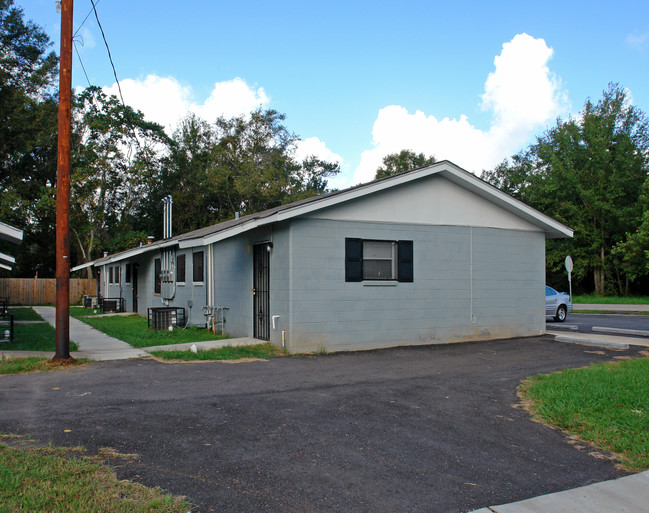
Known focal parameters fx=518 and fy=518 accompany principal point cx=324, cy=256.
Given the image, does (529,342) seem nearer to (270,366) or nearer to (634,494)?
(270,366)

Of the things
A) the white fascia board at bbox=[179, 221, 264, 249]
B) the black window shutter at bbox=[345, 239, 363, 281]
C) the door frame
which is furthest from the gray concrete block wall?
the door frame

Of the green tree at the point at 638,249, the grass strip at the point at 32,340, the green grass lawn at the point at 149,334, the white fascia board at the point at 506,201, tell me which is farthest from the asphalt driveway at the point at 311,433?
the green tree at the point at 638,249

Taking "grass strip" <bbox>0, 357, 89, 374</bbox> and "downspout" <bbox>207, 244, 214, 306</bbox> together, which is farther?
"downspout" <bbox>207, 244, 214, 306</bbox>

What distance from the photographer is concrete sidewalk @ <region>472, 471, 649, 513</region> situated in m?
3.71

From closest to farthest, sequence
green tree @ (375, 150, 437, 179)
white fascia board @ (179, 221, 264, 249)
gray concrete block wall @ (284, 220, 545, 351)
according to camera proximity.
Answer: gray concrete block wall @ (284, 220, 545, 351), white fascia board @ (179, 221, 264, 249), green tree @ (375, 150, 437, 179)

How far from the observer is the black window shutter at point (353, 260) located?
1152cm

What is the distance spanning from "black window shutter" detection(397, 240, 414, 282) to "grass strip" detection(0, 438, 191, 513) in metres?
8.80

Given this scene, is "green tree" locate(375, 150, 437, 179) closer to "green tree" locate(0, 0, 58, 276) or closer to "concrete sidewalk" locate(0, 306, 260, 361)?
"green tree" locate(0, 0, 58, 276)

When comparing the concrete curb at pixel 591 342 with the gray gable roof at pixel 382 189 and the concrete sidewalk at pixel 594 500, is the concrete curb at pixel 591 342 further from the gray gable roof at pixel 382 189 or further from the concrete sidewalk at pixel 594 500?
the concrete sidewalk at pixel 594 500

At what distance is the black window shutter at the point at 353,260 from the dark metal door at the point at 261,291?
1887mm

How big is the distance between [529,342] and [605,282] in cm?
2992

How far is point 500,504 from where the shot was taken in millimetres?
3795

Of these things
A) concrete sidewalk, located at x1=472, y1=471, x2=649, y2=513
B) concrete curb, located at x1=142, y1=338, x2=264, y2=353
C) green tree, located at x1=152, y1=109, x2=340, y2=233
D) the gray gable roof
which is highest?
green tree, located at x1=152, y1=109, x2=340, y2=233

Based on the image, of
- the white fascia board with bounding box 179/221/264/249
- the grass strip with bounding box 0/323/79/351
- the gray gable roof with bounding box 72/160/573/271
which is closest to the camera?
the gray gable roof with bounding box 72/160/573/271
